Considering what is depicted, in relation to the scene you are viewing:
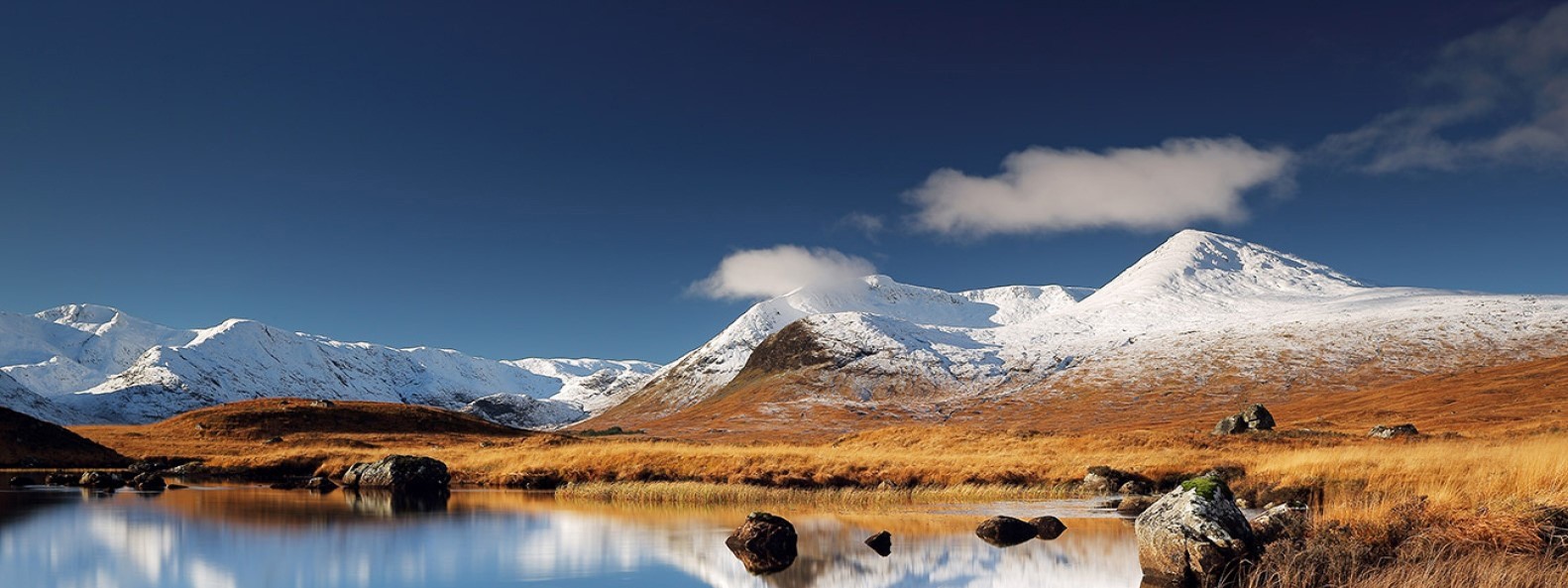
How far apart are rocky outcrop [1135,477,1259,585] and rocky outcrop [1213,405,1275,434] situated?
55208 mm

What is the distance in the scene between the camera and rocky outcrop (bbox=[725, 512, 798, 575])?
2206 centimetres

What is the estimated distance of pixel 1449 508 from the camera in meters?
17.7

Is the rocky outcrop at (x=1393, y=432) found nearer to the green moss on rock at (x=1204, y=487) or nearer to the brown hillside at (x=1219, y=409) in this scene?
the brown hillside at (x=1219, y=409)

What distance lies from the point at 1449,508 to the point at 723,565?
588 inches

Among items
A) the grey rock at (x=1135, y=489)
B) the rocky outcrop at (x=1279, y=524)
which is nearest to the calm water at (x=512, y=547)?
the rocky outcrop at (x=1279, y=524)

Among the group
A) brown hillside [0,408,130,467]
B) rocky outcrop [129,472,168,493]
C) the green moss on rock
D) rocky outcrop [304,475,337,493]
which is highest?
brown hillside [0,408,130,467]

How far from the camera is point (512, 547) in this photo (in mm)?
25250

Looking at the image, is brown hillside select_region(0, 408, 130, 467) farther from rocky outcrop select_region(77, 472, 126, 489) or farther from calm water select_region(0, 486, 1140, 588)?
calm water select_region(0, 486, 1140, 588)

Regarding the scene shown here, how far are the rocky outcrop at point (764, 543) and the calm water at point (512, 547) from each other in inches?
15.9

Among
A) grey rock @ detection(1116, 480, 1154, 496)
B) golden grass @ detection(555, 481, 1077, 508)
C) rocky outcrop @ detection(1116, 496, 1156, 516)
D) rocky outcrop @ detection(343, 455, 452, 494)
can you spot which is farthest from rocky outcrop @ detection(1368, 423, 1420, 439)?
rocky outcrop @ detection(343, 455, 452, 494)

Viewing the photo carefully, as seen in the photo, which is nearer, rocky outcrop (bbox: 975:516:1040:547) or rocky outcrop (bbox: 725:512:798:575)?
rocky outcrop (bbox: 725:512:798:575)

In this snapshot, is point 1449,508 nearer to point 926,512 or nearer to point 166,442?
point 926,512

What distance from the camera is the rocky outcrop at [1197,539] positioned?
17.5 metres

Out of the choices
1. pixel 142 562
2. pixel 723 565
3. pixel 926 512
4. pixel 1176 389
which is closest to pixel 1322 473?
pixel 926 512
